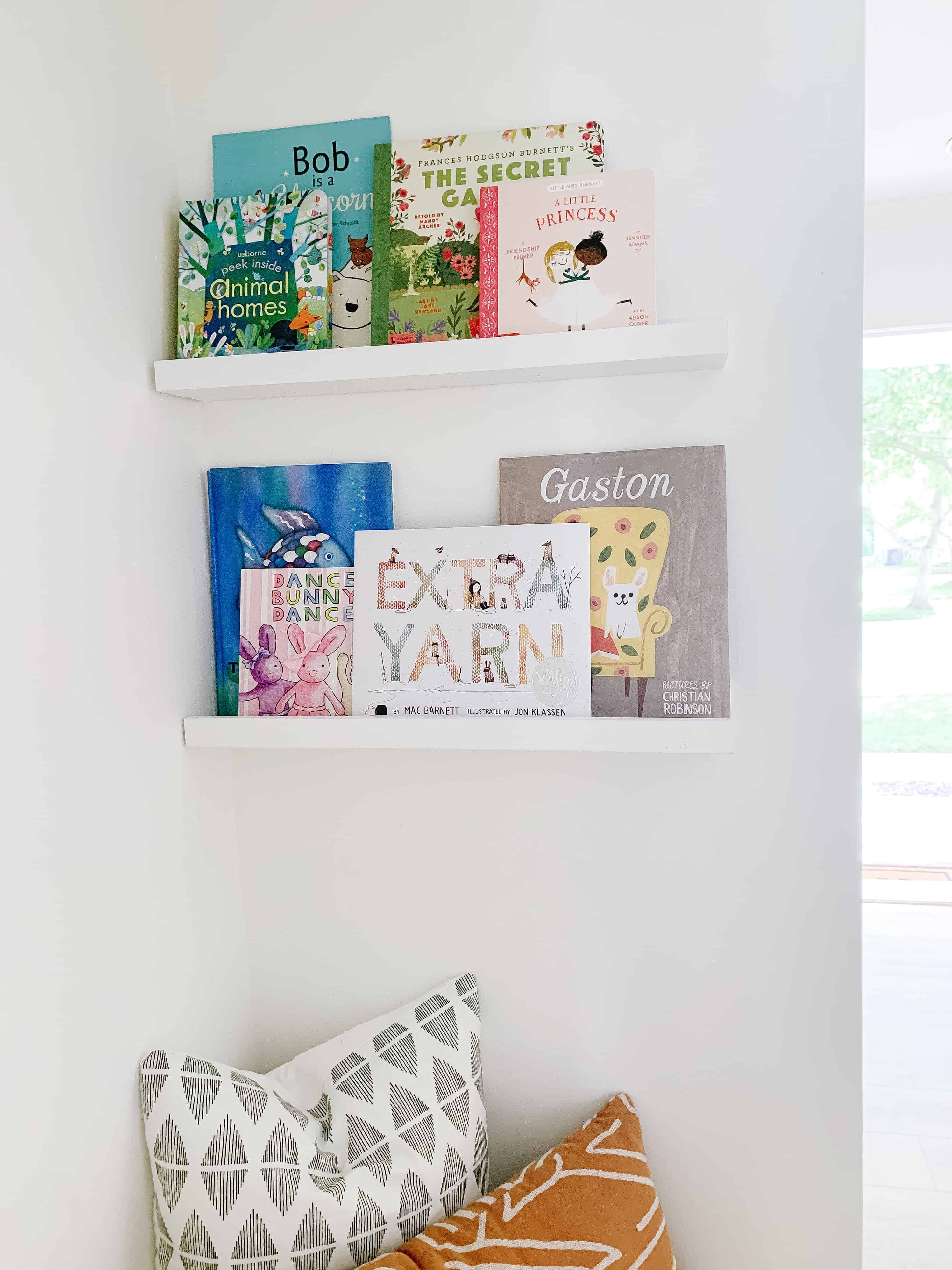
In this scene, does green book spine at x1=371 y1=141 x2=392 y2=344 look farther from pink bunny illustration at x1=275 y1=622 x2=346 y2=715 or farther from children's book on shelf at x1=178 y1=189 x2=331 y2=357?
pink bunny illustration at x1=275 y1=622 x2=346 y2=715

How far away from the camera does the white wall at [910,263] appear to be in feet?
9.78

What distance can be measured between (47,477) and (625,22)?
0.91 metres

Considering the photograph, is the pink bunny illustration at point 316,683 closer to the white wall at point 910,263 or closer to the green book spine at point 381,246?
the green book spine at point 381,246

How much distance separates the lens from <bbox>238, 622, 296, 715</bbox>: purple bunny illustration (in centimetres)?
123

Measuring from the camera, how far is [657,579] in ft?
3.75

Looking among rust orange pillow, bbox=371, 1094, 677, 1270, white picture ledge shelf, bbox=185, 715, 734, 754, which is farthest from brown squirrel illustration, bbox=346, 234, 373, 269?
rust orange pillow, bbox=371, 1094, 677, 1270

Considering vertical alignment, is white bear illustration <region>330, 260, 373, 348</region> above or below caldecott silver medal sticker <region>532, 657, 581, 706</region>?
above

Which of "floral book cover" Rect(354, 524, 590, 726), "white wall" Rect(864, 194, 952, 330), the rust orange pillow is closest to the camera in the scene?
the rust orange pillow

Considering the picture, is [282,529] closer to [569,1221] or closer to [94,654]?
[94,654]

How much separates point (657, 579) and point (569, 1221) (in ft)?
2.57

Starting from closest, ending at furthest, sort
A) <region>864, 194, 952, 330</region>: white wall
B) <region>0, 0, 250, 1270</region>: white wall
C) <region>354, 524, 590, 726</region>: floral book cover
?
<region>0, 0, 250, 1270</region>: white wall → <region>354, 524, 590, 726</region>: floral book cover → <region>864, 194, 952, 330</region>: white wall

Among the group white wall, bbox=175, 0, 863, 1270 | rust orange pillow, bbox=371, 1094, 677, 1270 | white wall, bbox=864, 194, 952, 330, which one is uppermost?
white wall, bbox=864, 194, 952, 330

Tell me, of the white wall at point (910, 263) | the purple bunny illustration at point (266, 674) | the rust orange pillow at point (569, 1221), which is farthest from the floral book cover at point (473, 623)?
the white wall at point (910, 263)

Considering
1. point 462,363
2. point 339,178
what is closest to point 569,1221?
point 462,363
